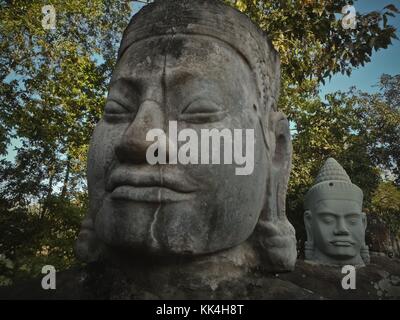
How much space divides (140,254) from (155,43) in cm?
135

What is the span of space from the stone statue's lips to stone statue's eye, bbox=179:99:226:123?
1.13 feet

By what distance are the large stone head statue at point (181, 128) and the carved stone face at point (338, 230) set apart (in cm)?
305

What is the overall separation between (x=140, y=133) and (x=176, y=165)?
280 mm

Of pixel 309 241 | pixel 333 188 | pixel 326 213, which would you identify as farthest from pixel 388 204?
pixel 326 213

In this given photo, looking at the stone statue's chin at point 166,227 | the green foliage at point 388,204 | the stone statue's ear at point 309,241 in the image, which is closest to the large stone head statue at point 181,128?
the stone statue's chin at point 166,227

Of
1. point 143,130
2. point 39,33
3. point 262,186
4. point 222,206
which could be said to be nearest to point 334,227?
point 262,186

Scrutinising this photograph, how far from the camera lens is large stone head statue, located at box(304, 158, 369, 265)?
5.64 meters

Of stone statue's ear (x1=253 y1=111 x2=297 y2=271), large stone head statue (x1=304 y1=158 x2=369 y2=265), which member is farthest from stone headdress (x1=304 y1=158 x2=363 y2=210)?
stone statue's ear (x1=253 y1=111 x2=297 y2=271)

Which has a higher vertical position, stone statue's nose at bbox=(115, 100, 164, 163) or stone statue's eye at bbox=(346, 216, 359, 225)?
stone statue's nose at bbox=(115, 100, 164, 163)

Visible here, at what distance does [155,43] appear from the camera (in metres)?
2.61

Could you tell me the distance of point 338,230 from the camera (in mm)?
5645

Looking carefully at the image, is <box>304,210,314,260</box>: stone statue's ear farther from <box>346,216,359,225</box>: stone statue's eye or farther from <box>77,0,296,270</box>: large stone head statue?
<box>77,0,296,270</box>: large stone head statue

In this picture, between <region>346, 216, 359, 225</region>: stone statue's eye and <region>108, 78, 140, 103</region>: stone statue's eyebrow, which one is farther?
<region>346, 216, 359, 225</region>: stone statue's eye
